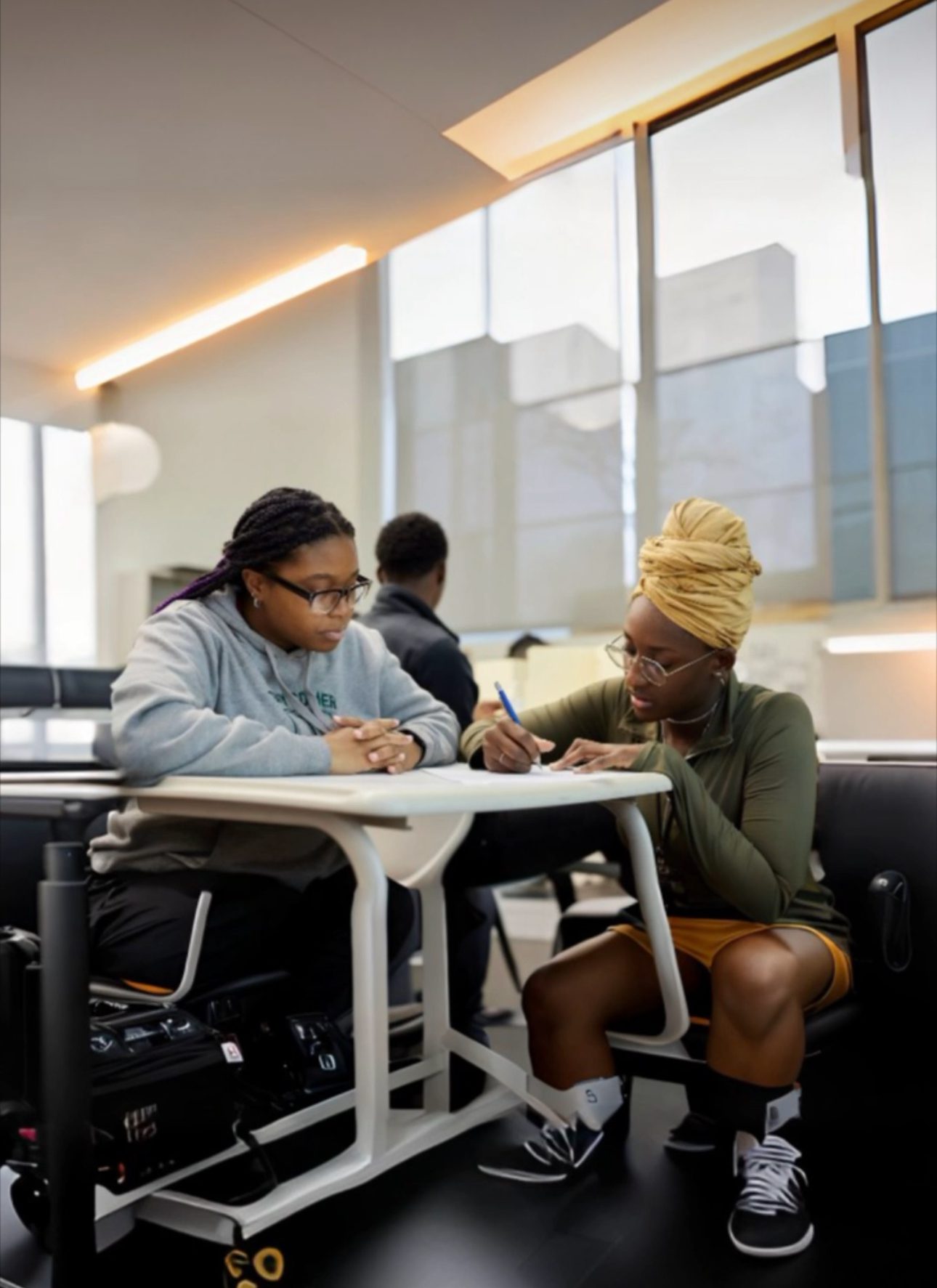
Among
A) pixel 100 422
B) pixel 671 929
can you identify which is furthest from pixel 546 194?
pixel 671 929

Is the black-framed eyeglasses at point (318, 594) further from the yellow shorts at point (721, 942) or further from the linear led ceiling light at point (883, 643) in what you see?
the linear led ceiling light at point (883, 643)

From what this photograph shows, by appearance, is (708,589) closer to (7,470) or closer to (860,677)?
(860,677)

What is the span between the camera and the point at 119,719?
4.32 feet

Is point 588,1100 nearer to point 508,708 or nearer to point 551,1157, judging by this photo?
point 551,1157

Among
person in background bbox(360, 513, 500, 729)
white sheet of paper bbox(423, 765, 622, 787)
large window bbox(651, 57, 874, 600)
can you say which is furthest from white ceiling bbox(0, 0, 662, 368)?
white sheet of paper bbox(423, 765, 622, 787)

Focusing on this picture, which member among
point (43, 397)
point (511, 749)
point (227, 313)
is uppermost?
point (227, 313)

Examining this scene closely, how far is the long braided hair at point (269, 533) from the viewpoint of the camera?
1.62 metres

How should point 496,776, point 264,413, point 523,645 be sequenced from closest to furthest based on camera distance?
point 496,776
point 523,645
point 264,413

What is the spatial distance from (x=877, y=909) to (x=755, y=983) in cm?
33

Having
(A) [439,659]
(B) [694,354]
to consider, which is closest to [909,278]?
(B) [694,354]

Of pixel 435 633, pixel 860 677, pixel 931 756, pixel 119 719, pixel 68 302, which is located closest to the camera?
pixel 119 719

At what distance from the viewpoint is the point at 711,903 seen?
1623 mm

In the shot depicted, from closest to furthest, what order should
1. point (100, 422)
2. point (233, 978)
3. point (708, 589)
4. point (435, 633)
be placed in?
point (233, 978)
point (708, 589)
point (435, 633)
point (100, 422)

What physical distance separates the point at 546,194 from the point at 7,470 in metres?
2.44
